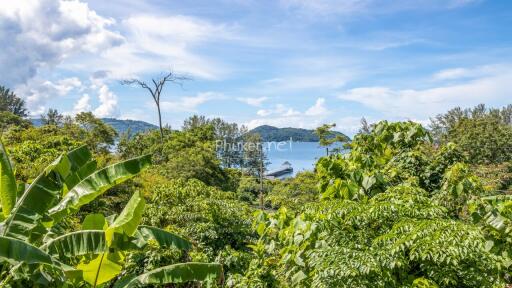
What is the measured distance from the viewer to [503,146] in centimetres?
3181

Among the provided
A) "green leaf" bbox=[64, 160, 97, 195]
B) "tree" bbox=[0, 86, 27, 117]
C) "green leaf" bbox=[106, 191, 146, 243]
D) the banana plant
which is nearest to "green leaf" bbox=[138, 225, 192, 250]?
the banana plant

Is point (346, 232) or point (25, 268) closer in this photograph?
point (25, 268)

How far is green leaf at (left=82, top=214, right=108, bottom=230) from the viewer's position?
15.3 feet

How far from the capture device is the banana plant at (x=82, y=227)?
13.6 feet

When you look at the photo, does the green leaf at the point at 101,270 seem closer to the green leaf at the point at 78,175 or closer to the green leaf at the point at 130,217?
the green leaf at the point at 130,217

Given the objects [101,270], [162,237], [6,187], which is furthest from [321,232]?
[6,187]

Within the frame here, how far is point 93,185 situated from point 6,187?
0.90 m

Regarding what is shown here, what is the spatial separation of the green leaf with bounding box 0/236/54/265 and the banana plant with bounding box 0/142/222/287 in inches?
2.1

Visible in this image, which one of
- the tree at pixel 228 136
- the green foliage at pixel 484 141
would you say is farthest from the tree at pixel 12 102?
the green foliage at pixel 484 141

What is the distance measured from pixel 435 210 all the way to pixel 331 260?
5.53 feet

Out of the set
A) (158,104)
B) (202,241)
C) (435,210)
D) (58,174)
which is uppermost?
(158,104)

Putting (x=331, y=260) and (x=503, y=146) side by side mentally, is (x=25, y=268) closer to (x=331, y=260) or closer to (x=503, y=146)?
(x=331, y=260)

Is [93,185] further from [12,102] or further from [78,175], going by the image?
[12,102]

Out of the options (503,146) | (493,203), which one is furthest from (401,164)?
(503,146)
